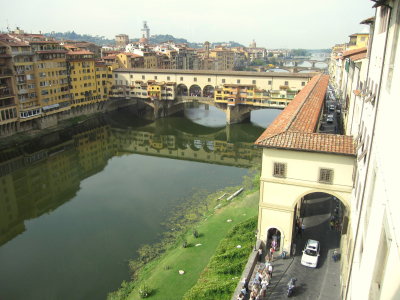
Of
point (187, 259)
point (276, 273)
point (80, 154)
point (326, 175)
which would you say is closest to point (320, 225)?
point (326, 175)

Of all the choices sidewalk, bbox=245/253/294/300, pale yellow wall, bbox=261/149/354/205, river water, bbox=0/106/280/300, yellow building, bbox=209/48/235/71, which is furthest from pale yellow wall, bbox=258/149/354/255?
yellow building, bbox=209/48/235/71

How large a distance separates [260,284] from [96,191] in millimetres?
21241

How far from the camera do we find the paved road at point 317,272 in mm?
15734

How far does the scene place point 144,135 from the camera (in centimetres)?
5481

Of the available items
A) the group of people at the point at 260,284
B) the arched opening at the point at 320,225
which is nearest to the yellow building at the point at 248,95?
the arched opening at the point at 320,225

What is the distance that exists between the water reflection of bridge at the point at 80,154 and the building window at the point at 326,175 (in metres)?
22.6

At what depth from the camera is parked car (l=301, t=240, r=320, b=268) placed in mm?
17422

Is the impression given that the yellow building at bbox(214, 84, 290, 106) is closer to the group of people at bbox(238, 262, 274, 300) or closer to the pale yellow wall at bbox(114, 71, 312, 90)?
the pale yellow wall at bbox(114, 71, 312, 90)

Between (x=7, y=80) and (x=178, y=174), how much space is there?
29.0 m

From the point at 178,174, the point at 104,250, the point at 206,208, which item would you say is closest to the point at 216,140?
the point at 178,174

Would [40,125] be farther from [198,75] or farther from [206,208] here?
[206,208]

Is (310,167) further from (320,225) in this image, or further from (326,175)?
(320,225)

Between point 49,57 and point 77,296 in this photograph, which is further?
point 49,57

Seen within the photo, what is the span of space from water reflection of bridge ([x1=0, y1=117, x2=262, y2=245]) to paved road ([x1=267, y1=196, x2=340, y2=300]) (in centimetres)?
1960
